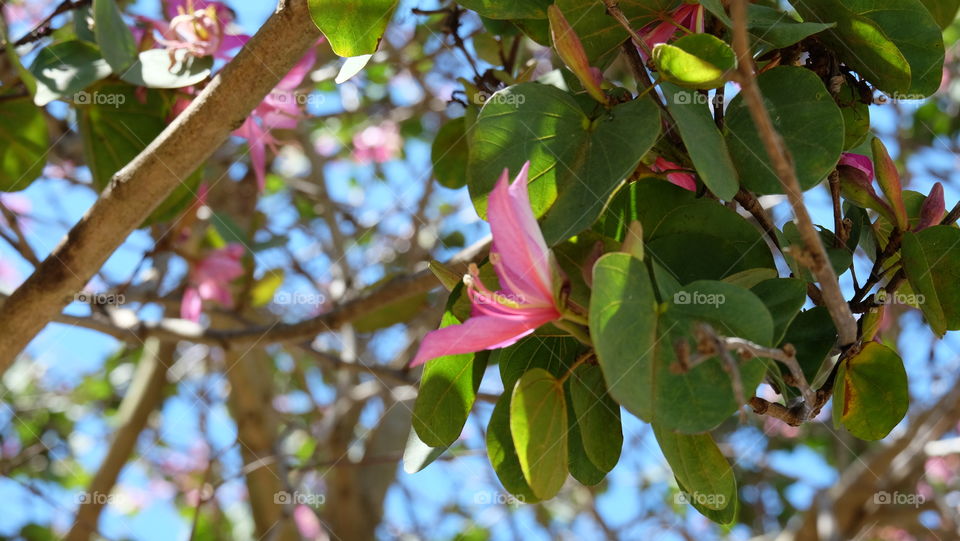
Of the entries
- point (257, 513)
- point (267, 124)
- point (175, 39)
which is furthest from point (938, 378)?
point (175, 39)

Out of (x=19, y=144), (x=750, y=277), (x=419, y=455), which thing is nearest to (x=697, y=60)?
(x=750, y=277)

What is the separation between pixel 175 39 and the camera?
129 centimetres

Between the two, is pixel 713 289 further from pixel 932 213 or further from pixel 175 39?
pixel 175 39

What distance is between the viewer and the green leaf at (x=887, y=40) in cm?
87

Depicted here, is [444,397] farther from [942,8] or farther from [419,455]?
[942,8]

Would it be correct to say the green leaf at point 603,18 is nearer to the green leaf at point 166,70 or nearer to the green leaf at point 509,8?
the green leaf at point 509,8

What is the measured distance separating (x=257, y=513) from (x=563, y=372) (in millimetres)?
1747

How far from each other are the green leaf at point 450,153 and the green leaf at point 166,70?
336 millimetres

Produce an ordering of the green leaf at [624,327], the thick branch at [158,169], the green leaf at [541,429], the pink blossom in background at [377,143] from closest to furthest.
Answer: the green leaf at [624,327] < the green leaf at [541,429] < the thick branch at [158,169] < the pink blossom in background at [377,143]

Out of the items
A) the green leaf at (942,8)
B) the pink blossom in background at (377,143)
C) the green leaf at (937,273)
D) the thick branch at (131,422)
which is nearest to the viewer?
the green leaf at (937,273)

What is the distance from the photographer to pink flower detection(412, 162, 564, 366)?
27.2 inches

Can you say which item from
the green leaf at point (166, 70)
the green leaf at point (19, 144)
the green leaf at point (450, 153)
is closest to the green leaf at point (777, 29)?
the green leaf at point (450, 153)

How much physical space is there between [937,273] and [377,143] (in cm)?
248

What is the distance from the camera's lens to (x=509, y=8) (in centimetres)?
88
